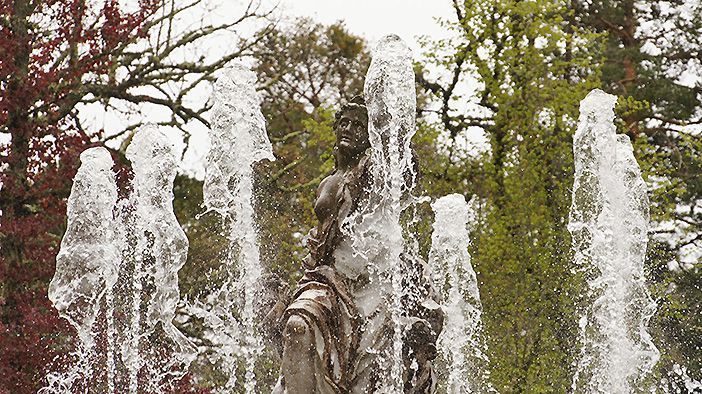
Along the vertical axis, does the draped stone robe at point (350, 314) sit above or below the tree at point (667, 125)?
below

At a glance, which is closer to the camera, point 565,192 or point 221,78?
point 221,78

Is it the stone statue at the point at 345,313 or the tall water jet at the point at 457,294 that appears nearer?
the stone statue at the point at 345,313

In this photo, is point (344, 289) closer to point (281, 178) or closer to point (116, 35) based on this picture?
point (116, 35)

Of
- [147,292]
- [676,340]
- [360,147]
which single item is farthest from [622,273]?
[676,340]

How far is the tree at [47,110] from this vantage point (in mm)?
14023

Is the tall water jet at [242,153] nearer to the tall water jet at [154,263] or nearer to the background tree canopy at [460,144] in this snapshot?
the tall water jet at [154,263]

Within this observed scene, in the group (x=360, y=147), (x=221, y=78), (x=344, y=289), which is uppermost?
(x=221, y=78)

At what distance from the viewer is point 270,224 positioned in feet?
62.9

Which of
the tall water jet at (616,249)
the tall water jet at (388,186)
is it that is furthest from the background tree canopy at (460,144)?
the tall water jet at (388,186)

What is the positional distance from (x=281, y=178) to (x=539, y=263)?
4113 mm

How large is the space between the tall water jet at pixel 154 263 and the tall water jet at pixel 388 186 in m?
4.25

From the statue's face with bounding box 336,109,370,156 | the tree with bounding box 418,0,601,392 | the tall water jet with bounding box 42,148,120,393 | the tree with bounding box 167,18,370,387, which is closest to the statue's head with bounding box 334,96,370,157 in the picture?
the statue's face with bounding box 336,109,370,156

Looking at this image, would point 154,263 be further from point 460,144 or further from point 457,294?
point 460,144

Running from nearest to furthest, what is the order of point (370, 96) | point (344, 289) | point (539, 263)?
point (344, 289) < point (370, 96) < point (539, 263)
